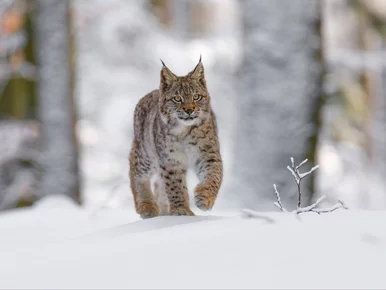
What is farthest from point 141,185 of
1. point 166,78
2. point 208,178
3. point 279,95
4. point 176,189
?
point 279,95

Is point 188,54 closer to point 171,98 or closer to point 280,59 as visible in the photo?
point 280,59

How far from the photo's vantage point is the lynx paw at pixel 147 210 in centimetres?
469

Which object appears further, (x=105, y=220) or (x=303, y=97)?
(x=303, y=97)

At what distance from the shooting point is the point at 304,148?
611 cm

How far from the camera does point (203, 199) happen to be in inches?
161

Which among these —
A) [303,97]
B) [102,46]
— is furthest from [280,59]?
[102,46]

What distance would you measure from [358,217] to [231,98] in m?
10.3

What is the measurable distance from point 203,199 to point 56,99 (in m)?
5.63

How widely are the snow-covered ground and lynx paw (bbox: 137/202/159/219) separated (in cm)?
139

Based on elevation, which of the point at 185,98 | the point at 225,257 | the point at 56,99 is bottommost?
the point at 225,257

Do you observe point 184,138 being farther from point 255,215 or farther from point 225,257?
point 225,257

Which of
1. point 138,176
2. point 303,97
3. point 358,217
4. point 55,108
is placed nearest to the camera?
point 358,217

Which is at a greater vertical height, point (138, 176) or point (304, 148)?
point (304, 148)

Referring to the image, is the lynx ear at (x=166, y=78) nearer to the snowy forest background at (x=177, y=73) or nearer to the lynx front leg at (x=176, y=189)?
the lynx front leg at (x=176, y=189)
